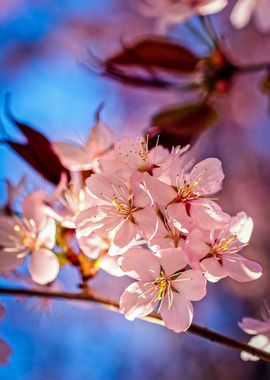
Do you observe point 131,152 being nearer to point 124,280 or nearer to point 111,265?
point 111,265

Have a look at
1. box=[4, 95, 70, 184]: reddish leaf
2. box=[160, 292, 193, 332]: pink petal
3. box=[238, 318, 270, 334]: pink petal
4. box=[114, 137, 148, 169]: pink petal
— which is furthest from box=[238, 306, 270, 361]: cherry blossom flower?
box=[4, 95, 70, 184]: reddish leaf

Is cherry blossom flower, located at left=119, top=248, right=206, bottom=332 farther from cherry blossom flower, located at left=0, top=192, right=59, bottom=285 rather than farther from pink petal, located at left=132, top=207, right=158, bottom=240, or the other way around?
cherry blossom flower, located at left=0, top=192, right=59, bottom=285

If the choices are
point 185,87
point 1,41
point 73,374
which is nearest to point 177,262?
point 185,87

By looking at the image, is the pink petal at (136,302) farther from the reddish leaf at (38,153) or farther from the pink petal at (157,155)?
the reddish leaf at (38,153)

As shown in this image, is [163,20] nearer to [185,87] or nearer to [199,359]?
[185,87]

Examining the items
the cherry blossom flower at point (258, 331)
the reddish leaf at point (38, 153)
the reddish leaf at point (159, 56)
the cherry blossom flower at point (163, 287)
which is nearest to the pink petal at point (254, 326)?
the cherry blossom flower at point (258, 331)


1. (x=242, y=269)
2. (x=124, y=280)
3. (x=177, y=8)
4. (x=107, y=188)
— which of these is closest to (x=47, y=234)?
(x=107, y=188)
